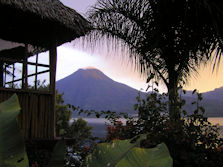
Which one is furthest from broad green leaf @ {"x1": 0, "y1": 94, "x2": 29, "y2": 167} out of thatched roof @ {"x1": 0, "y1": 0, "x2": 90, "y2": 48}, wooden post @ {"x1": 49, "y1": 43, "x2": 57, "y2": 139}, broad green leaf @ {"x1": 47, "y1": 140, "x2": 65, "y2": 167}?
wooden post @ {"x1": 49, "y1": 43, "x2": 57, "y2": 139}

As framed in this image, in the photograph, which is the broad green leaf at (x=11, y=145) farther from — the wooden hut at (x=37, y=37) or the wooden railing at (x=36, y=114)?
the wooden railing at (x=36, y=114)

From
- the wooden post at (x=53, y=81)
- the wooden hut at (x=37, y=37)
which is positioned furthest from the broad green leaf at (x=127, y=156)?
the wooden post at (x=53, y=81)

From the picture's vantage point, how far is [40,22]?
714 centimetres

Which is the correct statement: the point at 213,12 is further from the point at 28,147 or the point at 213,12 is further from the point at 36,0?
the point at 28,147

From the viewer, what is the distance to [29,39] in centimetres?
800

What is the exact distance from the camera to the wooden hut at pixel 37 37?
6.36 meters

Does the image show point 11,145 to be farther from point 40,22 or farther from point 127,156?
point 40,22

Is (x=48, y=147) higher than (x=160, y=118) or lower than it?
lower

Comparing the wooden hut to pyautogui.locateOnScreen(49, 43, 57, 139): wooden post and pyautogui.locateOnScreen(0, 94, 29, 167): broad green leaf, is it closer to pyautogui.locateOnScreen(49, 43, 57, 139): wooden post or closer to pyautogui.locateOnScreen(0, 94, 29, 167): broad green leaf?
pyautogui.locateOnScreen(49, 43, 57, 139): wooden post

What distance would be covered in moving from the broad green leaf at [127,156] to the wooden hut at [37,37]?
578 cm

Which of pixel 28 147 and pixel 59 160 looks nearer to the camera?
pixel 59 160

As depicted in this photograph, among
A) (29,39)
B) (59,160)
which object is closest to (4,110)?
(59,160)

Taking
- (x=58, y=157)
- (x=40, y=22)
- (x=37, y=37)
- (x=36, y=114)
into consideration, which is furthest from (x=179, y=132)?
(x=37, y=37)

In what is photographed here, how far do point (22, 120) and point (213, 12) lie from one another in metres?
4.96
